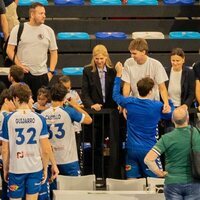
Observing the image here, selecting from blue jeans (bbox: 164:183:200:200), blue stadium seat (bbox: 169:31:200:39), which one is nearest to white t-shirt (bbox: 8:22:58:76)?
blue stadium seat (bbox: 169:31:200:39)

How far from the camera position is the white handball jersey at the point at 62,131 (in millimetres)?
9555

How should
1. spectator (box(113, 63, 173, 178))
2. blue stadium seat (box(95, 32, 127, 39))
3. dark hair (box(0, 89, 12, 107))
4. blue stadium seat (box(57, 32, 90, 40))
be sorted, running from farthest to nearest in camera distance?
blue stadium seat (box(95, 32, 127, 39)), blue stadium seat (box(57, 32, 90, 40)), spectator (box(113, 63, 173, 178)), dark hair (box(0, 89, 12, 107))

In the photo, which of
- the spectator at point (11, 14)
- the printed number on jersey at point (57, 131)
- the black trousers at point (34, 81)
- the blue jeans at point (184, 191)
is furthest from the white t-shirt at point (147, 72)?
the spectator at point (11, 14)

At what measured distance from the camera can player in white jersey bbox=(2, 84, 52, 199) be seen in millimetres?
8875

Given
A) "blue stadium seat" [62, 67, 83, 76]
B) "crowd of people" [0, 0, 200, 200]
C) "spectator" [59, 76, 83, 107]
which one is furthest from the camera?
"blue stadium seat" [62, 67, 83, 76]

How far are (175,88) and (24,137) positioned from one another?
264 centimetres

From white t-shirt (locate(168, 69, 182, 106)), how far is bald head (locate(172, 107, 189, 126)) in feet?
7.60

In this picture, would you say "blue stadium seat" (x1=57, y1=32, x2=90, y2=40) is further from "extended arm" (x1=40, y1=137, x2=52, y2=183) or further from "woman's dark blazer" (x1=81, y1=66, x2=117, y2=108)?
"extended arm" (x1=40, y1=137, x2=52, y2=183)

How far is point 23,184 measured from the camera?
9.05 metres

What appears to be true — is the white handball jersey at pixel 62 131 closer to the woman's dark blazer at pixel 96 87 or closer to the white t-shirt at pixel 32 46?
the woman's dark blazer at pixel 96 87

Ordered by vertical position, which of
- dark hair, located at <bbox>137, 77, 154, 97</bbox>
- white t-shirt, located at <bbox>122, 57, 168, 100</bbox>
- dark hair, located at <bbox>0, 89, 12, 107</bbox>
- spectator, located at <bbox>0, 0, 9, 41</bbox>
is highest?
spectator, located at <bbox>0, 0, 9, 41</bbox>

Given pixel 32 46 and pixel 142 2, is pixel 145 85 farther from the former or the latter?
pixel 142 2

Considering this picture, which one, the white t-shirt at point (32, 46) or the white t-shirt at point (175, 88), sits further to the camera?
the white t-shirt at point (32, 46)

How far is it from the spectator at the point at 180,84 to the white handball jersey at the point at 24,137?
240cm
